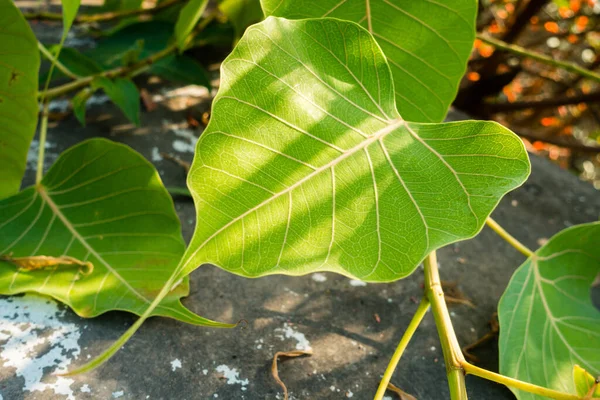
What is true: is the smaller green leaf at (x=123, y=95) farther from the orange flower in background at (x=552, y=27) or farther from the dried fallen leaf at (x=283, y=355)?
the orange flower in background at (x=552, y=27)

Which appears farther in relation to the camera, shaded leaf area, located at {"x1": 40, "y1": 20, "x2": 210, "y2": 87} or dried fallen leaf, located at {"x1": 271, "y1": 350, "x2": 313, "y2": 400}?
shaded leaf area, located at {"x1": 40, "y1": 20, "x2": 210, "y2": 87}

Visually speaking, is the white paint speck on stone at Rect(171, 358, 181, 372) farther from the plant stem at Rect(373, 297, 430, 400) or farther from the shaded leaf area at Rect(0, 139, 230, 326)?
the plant stem at Rect(373, 297, 430, 400)

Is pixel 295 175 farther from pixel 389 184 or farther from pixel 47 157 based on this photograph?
pixel 47 157

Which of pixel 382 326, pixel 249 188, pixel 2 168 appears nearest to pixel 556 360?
pixel 382 326

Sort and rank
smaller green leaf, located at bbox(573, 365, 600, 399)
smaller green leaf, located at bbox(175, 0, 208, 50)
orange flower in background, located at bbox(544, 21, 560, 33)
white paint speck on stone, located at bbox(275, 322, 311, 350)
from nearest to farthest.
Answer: smaller green leaf, located at bbox(573, 365, 600, 399) → white paint speck on stone, located at bbox(275, 322, 311, 350) → smaller green leaf, located at bbox(175, 0, 208, 50) → orange flower in background, located at bbox(544, 21, 560, 33)

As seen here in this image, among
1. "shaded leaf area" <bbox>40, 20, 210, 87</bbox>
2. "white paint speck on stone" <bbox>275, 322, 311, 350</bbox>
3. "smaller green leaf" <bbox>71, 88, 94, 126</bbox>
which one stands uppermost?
→ "shaded leaf area" <bbox>40, 20, 210, 87</bbox>

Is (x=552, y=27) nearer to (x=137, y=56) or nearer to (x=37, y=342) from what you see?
(x=137, y=56)

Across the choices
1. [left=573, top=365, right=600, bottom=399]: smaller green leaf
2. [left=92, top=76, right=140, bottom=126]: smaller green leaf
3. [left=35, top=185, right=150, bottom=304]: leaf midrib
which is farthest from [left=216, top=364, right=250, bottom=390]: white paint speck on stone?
[left=92, top=76, right=140, bottom=126]: smaller green leaf
